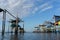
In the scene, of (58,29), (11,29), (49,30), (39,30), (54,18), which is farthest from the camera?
(39,30)

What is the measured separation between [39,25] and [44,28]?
7673 mm

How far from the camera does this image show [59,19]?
427ft

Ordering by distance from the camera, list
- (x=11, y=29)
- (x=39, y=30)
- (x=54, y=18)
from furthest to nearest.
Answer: (x=39, y=30), (x=11, y=29), (x=54, y=18)

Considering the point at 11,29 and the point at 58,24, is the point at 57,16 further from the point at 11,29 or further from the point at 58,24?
the point at 11,29

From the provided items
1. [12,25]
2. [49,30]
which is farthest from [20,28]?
[49,30]

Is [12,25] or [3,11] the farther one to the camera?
[12,25]

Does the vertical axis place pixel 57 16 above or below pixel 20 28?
above

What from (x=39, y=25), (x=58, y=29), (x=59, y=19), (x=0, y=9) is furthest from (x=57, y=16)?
(x=0, y=9)

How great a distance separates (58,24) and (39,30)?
69280 mm

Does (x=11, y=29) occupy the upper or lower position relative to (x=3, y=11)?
lower

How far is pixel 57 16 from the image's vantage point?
422 feet

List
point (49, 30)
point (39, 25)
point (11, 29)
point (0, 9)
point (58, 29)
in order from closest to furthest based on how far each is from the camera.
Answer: point (0, 9)
point (58, 29)
point (11, 29)
point (49, 30)
point (39, 25)

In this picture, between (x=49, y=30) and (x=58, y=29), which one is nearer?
(x=58, y=29)

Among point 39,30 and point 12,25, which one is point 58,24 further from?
point 39,30
